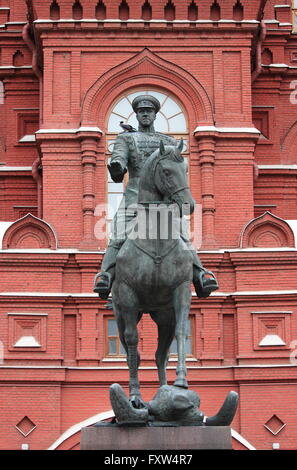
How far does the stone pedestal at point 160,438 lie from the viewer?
37.8ft

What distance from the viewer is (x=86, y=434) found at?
38.4 ft

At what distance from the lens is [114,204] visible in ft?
81.1

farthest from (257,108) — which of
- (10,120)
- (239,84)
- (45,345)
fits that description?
(45,345)

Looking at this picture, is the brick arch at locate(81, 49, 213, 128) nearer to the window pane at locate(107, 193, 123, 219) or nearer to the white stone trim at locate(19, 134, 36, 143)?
the window pane at locate(107, 193, 123, 219)

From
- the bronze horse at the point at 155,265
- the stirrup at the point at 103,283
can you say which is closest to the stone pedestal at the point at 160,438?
the bronze horse at the point at 155,265

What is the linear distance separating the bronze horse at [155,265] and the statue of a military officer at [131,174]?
22cm

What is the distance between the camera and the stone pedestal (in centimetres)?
1151

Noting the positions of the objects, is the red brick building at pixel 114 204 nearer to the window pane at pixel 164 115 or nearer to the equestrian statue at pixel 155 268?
the window pane at pixel 164 115

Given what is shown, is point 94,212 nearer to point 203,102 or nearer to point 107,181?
point 107,181

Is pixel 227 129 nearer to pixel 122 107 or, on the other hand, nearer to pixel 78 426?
pixel 122 107

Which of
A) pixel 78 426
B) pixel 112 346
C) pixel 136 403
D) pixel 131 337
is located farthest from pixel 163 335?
pixel 112 346
